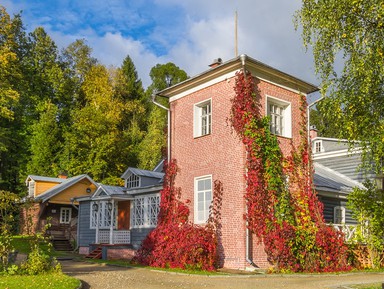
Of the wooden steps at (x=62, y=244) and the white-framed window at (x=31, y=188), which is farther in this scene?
the white-framed window at (x=31, y=188)

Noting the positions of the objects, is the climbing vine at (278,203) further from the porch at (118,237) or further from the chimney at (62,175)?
the chimney at (62,175)

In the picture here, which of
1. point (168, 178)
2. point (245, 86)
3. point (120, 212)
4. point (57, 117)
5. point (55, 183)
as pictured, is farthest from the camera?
point (57, 117)

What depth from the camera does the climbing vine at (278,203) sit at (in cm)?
1566

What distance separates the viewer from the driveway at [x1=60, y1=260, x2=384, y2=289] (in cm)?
1158

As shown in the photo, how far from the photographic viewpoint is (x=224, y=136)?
1731 cm

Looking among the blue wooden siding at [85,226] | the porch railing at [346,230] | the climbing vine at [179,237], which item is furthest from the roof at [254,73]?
the blue wooden siding at [85,226]

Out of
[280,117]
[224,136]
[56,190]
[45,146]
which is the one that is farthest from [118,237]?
[45,146]

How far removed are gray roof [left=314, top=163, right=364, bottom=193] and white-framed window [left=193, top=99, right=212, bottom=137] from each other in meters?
5.72

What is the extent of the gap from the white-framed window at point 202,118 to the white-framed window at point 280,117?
2453mm

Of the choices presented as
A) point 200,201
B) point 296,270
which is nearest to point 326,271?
point 296,270

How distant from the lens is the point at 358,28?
12484 mm

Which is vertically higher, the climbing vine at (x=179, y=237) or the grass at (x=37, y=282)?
the climbing vine at (x=179, y=237)

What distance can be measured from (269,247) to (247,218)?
1233 millimetres

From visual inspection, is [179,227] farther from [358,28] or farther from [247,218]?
[358,28]
